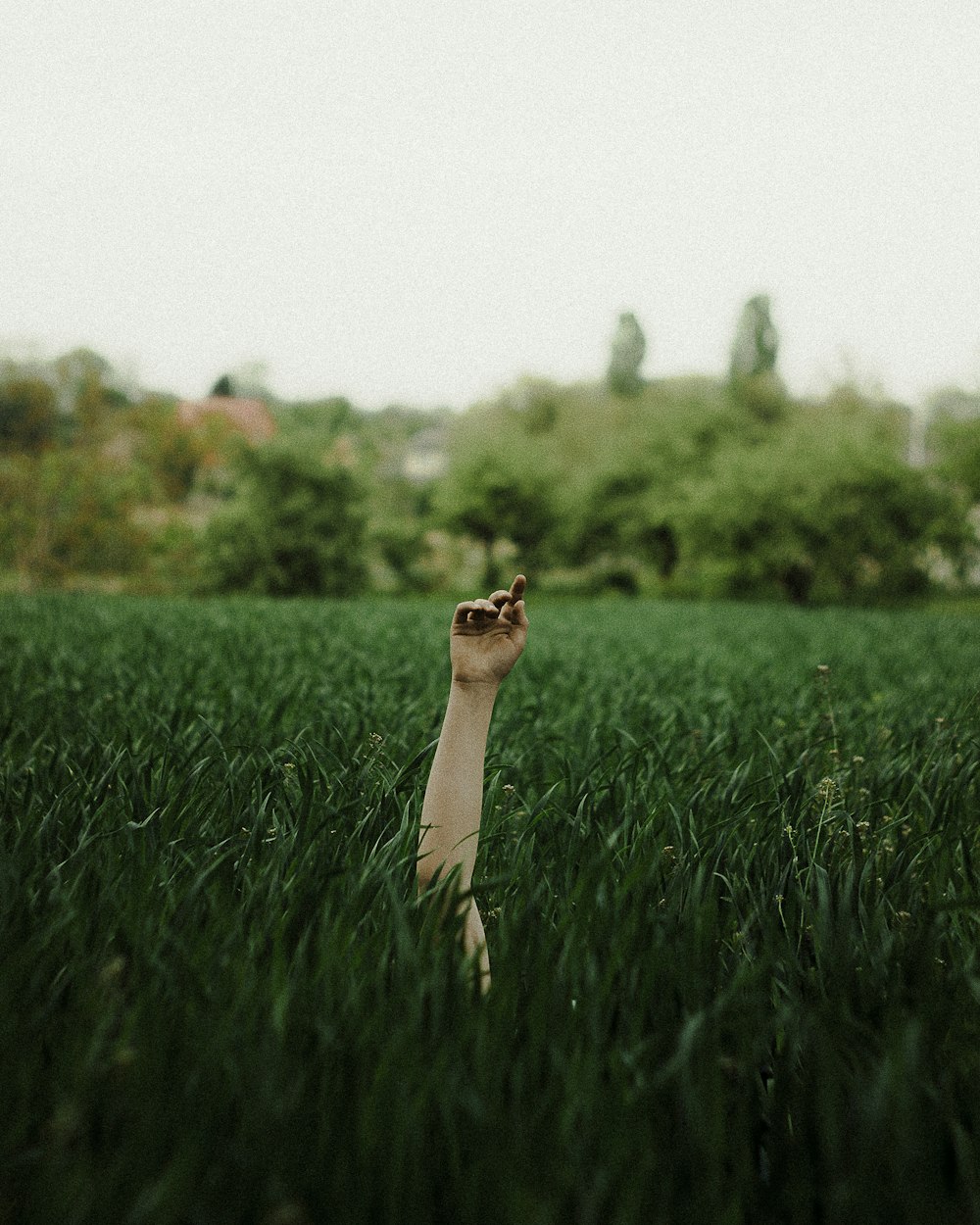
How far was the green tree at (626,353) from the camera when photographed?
231ft

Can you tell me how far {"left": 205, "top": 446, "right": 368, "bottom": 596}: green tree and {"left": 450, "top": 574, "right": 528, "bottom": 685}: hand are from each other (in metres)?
22.1

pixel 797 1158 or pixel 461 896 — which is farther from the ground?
pixel 461 896

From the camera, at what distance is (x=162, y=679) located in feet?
13.6

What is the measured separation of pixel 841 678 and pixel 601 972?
465 centimetres

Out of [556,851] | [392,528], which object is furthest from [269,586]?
[556,851]

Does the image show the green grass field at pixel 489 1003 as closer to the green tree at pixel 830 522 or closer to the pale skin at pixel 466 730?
the pale skin at pixel 466 730

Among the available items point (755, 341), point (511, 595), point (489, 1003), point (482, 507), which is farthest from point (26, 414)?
point (755, 341)

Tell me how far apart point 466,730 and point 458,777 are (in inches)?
Answer: 3.9

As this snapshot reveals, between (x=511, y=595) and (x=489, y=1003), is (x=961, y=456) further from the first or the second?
(x=489, y=1003)

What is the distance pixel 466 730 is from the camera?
1858 millimetres

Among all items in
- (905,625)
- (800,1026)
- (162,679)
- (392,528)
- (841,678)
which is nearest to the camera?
(800,1026)

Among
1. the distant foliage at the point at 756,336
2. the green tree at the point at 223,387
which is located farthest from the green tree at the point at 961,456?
the green tree at the point at 223,387

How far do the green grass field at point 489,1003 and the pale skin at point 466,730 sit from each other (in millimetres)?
74

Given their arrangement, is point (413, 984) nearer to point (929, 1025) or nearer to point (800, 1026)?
point (800, 1026)
